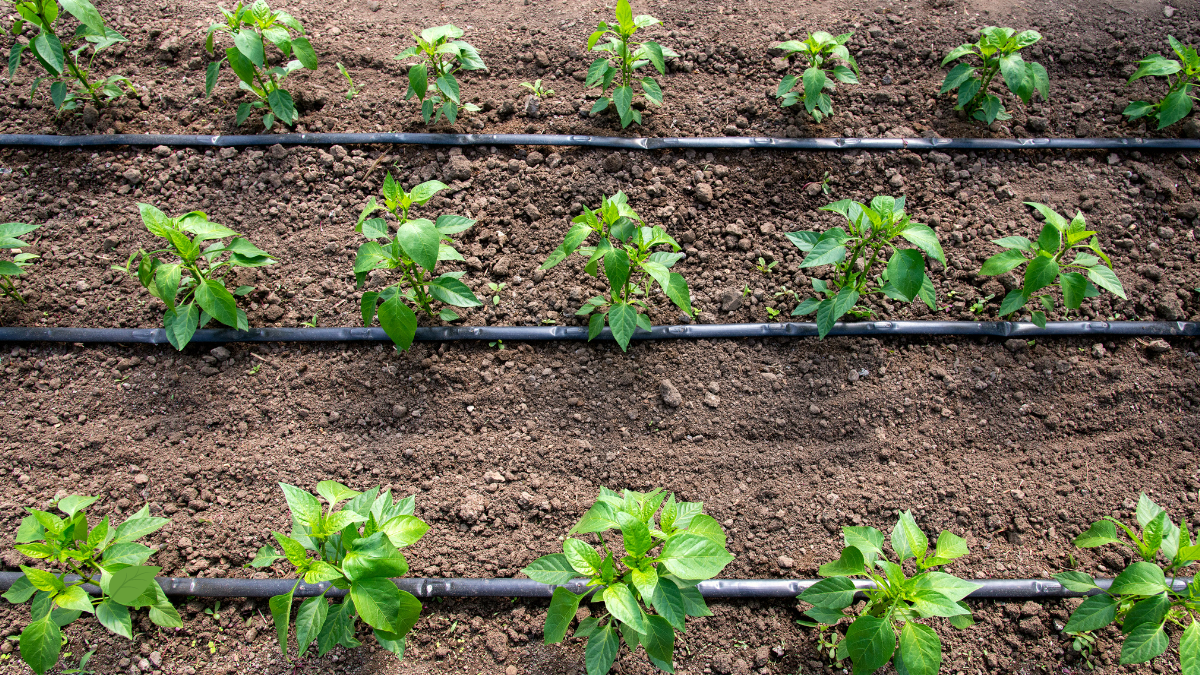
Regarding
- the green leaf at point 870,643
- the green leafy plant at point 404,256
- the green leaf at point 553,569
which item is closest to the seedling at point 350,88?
the green leafy plant at point 404,256

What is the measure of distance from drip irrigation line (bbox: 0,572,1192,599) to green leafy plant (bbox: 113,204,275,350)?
0.92m

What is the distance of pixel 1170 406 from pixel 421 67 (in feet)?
11.7

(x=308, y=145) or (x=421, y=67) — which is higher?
(x=421, y=67)

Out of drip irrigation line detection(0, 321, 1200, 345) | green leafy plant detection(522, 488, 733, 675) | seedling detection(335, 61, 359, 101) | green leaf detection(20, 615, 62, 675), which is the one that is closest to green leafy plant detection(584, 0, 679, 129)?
drip irrigation line detection(0, 321, 1200, 345)

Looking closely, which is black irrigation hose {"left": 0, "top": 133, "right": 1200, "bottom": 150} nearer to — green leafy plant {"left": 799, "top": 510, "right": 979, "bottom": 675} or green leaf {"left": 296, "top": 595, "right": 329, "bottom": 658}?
green leafy plant {"left": 799, "top": 510, "right": 979, "bottom": 675}

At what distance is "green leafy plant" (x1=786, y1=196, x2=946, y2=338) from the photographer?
250cm

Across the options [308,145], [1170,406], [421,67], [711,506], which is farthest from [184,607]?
[1170,406]

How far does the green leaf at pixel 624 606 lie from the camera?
6.14 feet

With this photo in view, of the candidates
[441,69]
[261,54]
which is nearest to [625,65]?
[441,69]

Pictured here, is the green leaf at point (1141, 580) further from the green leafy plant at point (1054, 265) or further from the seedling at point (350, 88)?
the seedling at point (350, 88)

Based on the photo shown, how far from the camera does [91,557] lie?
2238mm

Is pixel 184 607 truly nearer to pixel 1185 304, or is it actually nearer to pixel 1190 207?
pixel 1185 304

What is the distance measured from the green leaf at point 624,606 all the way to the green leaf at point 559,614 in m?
0.14

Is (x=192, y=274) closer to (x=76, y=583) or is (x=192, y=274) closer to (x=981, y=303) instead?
(x=76, y=583)
